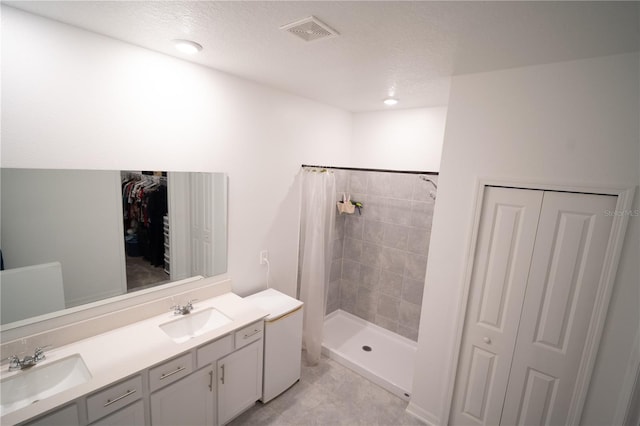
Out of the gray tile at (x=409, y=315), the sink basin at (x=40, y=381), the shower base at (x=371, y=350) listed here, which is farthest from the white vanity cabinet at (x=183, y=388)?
the gray tile at (x=409, y=315)

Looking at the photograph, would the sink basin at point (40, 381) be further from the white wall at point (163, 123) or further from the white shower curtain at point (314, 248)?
the white shower curtain at point (314, 248)

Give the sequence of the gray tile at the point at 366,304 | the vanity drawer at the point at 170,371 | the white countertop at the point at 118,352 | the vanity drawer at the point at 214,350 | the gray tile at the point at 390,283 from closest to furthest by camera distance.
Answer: the white countertop at the point at 118,352 → the vanity drawer at the point at 170,371 → the vanity drawer at the point at 214,350 → the gray tile at the point at 390,283 → the gray tile at the point at 366,304

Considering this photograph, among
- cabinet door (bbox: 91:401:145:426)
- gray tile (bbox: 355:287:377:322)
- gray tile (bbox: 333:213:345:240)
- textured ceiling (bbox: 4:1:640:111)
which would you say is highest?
textured ceiling (bbox: 4:1:640:111)

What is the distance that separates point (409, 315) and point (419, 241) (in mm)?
941

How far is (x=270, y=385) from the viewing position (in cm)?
252

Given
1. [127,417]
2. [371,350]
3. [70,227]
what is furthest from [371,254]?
[70,227]

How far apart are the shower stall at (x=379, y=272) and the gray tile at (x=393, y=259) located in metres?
0.01

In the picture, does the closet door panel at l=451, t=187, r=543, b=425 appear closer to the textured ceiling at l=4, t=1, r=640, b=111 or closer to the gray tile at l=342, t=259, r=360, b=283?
the textured ceiling at l=4, t=1, r=640, b=111

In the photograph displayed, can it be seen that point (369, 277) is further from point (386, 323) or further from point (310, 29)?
point (310, 29)

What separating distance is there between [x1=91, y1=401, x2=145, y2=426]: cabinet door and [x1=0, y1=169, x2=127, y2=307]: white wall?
0.73 meters

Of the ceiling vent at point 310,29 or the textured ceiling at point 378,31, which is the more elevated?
the textured ceiling at point 378,31

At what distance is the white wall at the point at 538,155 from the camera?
5.28 ft

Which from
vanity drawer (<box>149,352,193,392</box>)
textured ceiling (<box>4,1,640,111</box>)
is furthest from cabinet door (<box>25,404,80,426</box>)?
textured ceiling (<box>4,1,640,111</box>)

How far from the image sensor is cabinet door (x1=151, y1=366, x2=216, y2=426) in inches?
70.9
